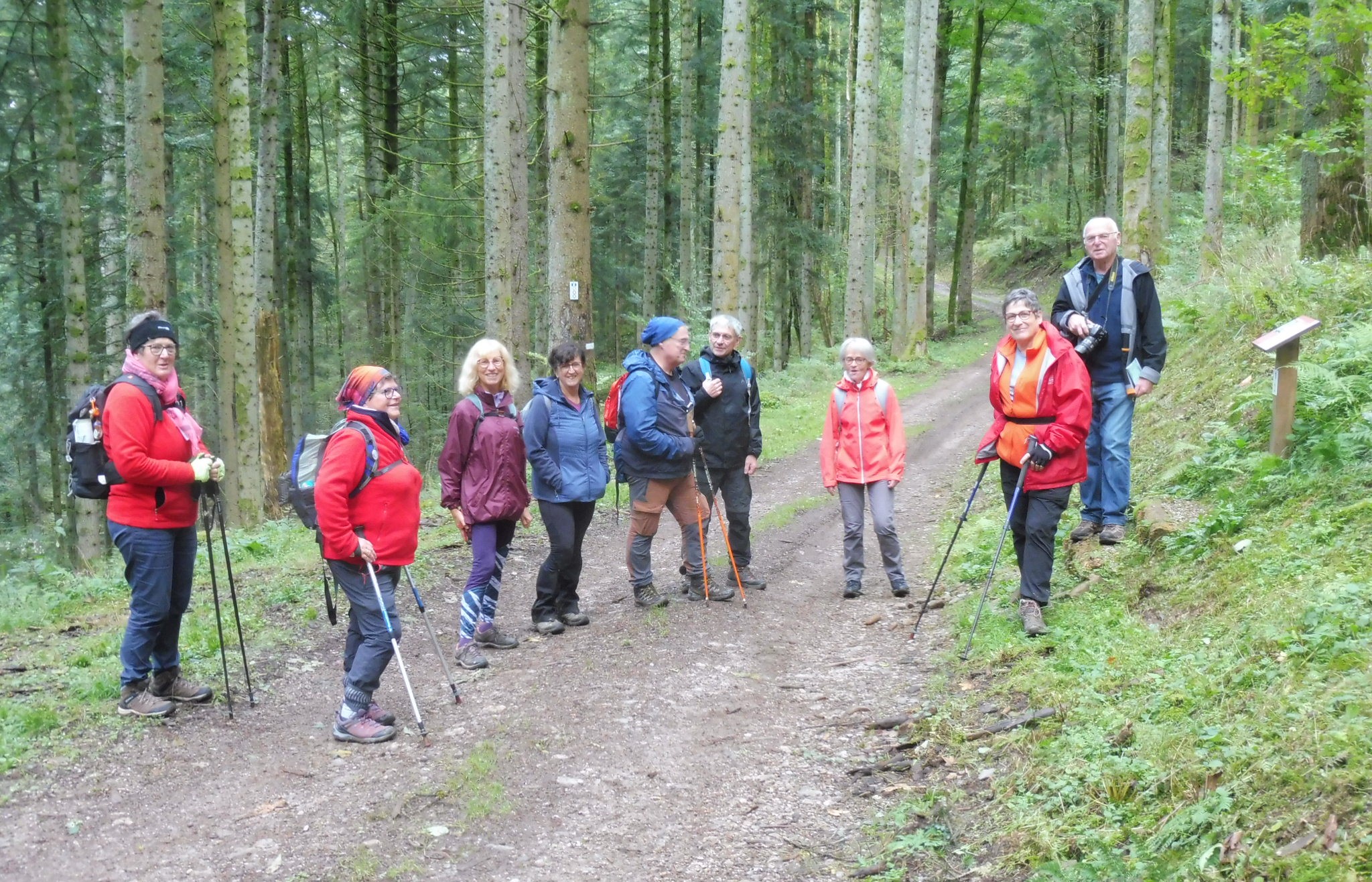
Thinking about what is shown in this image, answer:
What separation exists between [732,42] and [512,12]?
3.18 m

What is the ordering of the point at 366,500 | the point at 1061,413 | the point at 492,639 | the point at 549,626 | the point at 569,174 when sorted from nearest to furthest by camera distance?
the point at 366,500 < the point at 1061,413 < the point at 492,639 < the point at 549,626 < the point at 569,174

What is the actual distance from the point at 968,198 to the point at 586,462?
28.1 m

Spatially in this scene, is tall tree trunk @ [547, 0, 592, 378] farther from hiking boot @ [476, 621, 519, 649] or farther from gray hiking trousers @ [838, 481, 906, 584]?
hiking boot @ [476, 621, 519, 649]

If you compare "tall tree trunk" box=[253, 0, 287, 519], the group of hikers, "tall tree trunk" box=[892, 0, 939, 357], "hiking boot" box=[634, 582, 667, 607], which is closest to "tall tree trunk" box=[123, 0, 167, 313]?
"tall tree trunk" box=[253, 0, 287, 519]

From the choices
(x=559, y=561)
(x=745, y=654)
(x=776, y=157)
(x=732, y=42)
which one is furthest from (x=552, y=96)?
(x=776, y=157)

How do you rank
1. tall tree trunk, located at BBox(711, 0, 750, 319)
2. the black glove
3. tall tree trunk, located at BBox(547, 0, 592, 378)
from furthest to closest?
tall tree trunk, located at BBox(711, 0, 750, 319) < tall tree trunk, located at BBox(547, 0, 592, 378) < the black glove

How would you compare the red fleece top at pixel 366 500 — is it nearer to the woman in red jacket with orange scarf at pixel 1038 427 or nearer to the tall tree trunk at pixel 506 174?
the woman in red jacket with orange scarf at pixel 1038 427

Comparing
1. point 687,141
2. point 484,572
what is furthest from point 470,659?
point 687,141

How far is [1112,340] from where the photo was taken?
704 centimetres

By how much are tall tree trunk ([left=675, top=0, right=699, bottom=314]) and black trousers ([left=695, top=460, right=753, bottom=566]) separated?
37.7 feet

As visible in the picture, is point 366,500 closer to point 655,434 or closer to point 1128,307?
point 655,434

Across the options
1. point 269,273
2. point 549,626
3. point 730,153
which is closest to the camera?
point 549,626

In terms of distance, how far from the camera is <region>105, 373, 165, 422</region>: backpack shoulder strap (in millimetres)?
5434

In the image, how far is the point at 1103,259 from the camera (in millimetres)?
7047
